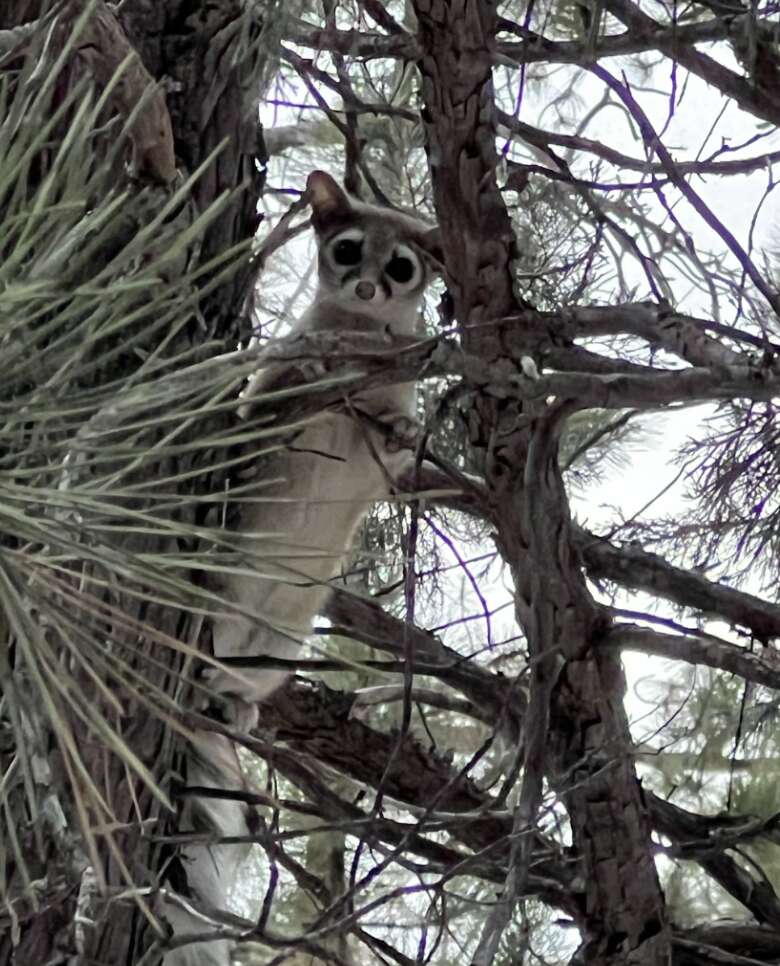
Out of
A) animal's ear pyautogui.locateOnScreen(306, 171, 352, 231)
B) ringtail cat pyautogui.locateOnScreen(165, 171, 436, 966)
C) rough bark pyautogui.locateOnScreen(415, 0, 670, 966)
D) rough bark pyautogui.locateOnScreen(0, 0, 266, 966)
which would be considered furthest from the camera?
animal's ear pyautogui.locateOnScreen(306, 171, 352, 231)

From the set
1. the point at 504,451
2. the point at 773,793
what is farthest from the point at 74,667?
the point at 773,793

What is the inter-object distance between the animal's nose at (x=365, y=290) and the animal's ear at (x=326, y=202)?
14 cm

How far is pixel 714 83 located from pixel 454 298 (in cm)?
44

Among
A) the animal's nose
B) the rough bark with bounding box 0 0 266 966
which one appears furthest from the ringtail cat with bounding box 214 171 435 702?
the rough bark with bounding box 0 0 266 966

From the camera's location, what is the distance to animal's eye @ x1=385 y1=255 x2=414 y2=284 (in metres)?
2.80

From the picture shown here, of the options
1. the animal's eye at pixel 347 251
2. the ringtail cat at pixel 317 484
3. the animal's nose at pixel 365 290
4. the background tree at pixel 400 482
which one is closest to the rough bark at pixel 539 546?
the background tree at pixel 400 482

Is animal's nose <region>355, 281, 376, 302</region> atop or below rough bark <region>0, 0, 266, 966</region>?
atop

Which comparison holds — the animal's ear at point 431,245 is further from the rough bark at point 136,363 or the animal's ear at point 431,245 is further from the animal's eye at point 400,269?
the rough bark at point 136,363

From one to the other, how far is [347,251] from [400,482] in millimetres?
731

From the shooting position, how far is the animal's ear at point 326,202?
8.89 ft

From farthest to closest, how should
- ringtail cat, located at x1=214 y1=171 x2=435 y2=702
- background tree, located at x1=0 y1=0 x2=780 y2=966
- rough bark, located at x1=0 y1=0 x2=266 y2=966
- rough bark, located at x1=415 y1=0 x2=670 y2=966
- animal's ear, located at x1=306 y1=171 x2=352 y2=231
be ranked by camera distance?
animal's ear, located at x1=306 y1=171 x2=352 y2=231
ringtail cat, located at x1=214 y1=171 x2=435 y2=702
rough bark, located at x1=415 y1=0 x2=670 y2=966
rough bark, located at x1=0 y1=0 x2=266 y2=966
background tree, located at x1=0 y1=0 x2=780 y2=966

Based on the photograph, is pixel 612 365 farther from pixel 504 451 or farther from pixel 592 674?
pixel 592 674

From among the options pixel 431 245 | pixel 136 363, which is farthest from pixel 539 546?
pixel 431 245

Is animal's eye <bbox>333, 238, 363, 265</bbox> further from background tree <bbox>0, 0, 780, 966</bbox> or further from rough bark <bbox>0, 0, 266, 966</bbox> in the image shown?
rough bark <bbox>0, 0, 266, 966</bbox>
